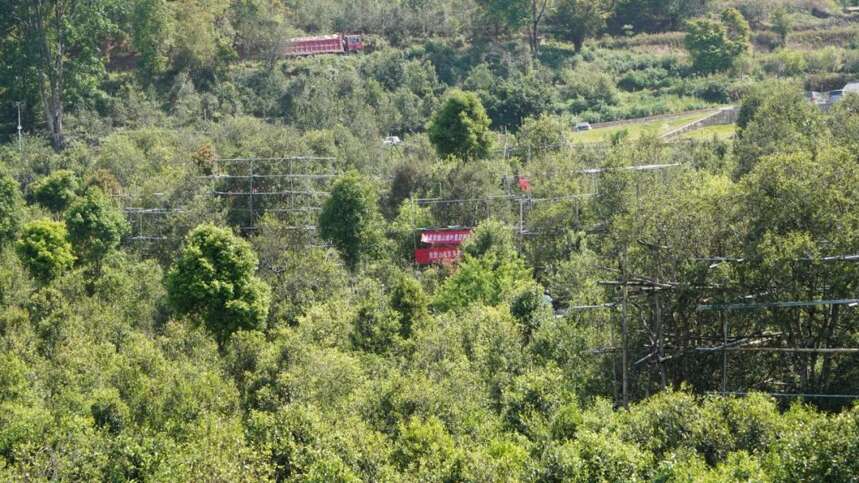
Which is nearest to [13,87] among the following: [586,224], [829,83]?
[586,224]

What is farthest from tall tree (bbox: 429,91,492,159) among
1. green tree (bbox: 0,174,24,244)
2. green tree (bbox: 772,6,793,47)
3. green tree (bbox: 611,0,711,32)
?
green tree (bbox: 772,6,793,47)

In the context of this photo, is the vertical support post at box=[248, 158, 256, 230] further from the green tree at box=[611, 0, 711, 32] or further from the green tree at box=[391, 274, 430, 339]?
the green tree at box=[611, 0, 711, 32]

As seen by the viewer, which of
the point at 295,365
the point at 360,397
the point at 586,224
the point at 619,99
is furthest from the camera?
the point at 619,99

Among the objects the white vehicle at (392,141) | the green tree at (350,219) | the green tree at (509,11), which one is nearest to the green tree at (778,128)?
the green tree at (350,219)

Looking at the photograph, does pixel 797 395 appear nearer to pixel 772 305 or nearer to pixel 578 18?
pixel 772 305

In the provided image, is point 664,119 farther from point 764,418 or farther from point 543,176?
point 764,418
